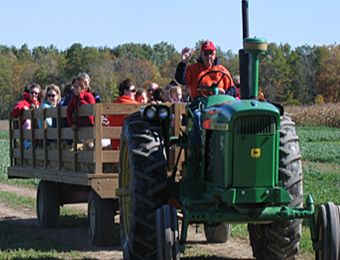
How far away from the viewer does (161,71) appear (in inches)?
4685

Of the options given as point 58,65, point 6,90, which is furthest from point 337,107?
point 6,90

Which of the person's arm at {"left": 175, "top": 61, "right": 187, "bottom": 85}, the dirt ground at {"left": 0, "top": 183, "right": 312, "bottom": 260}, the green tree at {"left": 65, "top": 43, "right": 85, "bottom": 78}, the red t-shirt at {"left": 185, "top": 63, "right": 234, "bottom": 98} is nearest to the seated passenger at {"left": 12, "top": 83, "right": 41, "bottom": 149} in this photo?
the dirt ground at {"left": 0, "top": 183, "right": 312, "bottom": 260}

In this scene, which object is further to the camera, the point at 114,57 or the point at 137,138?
the point at 114,57

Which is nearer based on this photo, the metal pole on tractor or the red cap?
the metal pole on tractor

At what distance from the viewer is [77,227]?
442 inches

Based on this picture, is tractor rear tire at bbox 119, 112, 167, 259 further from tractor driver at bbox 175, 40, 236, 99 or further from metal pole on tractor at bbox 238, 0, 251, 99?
Result: tractor driver at bbox 175, 40, 236, 99

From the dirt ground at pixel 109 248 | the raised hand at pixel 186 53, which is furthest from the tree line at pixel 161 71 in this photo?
the raised hand at pixel 186 53

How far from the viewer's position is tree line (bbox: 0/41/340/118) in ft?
317

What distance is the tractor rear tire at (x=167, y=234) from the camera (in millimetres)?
6293

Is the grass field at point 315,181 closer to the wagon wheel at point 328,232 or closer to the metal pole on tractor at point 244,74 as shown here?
the wagon wheel at point 328,232

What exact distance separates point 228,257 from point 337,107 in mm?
46475

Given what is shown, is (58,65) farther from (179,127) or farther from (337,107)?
(179,127)

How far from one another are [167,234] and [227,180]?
0.68m

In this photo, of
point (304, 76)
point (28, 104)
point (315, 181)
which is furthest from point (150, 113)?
point (304, 76)
